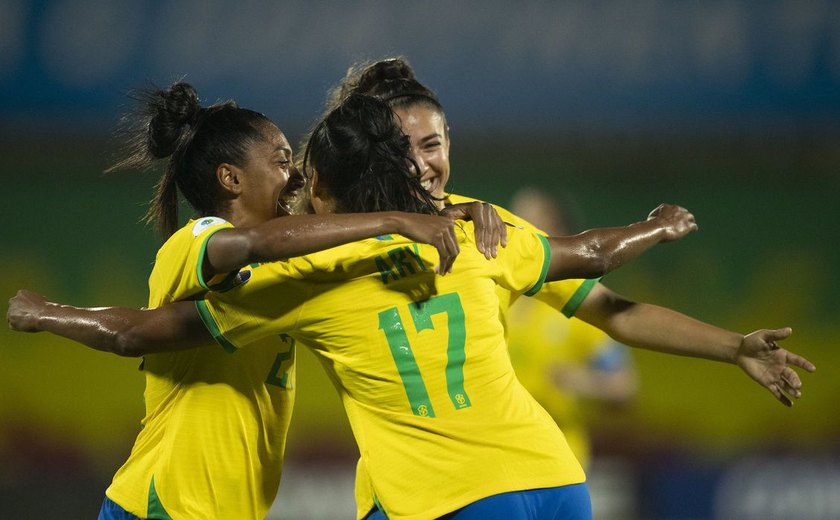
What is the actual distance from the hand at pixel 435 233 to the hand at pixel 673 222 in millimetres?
694

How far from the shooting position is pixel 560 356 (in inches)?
182

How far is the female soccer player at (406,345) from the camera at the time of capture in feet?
6.73

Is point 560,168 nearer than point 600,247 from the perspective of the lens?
No

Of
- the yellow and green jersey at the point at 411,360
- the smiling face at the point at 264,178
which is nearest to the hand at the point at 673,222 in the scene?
the yellow and green jersey at the point at 411,360

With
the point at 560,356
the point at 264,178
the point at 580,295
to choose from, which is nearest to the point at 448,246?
the point at 264,178

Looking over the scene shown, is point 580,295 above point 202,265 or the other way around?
the other way around

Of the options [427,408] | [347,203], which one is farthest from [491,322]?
[347,203]

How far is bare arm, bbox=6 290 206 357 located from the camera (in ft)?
7.25

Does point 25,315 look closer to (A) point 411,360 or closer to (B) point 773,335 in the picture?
(A) point 411,360

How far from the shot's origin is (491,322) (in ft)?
7.10

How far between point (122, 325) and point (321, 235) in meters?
0.54

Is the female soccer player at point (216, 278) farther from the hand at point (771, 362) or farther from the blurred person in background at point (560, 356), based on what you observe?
the blurred person in background at point (560, 356)

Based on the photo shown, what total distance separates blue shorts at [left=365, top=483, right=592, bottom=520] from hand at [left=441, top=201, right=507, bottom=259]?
49 cm

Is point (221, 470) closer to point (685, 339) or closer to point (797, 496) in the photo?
point (685, 339)
